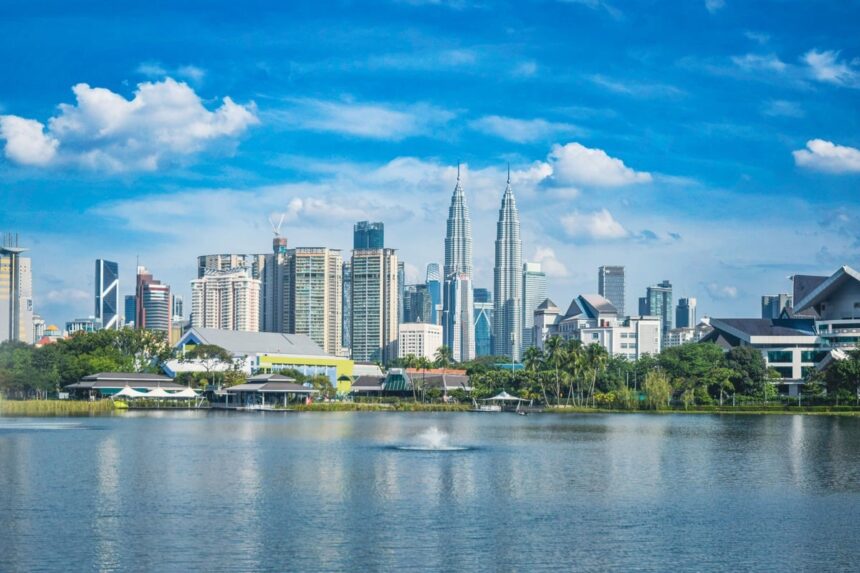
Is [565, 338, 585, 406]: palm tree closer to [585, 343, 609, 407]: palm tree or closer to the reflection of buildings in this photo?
[585, 343, 609, 407]: palm tree

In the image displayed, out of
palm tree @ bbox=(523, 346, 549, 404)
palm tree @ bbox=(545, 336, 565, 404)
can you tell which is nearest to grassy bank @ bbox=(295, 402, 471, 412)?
palm tree @ bbox=(523, 346, 549, 404)

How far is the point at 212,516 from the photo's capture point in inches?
1206

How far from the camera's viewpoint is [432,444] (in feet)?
191

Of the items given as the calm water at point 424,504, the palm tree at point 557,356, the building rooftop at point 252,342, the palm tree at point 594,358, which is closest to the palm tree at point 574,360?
the palm tree at point 557,356

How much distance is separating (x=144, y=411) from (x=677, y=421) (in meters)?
52.5

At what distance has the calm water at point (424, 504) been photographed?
25562mm

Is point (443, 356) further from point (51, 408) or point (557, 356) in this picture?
point (51, 408)

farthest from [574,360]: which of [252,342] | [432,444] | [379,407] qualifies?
[432,444]

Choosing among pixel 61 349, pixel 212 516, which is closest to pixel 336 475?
pixel 212 516

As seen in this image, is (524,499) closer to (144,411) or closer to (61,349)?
(144,411)

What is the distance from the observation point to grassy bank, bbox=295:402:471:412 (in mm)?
116375

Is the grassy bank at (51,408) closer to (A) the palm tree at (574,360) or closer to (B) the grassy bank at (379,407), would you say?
(B) the grassy bank at (379,407)

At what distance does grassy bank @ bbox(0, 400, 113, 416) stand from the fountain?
145ft

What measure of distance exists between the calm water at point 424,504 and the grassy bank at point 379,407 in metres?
55.2
